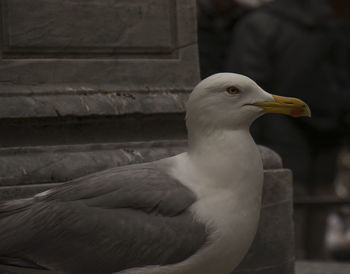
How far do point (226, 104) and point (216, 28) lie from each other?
237 inches

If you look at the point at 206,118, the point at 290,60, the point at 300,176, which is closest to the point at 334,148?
the point at 300,176

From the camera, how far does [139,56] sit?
4535 mm

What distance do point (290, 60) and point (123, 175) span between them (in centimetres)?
523

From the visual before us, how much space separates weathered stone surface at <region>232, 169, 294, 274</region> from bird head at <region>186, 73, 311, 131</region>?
1017 millimetres

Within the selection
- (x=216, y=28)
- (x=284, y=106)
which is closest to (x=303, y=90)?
(x=216, y=28)

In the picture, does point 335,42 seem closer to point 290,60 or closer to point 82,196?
point 290,60

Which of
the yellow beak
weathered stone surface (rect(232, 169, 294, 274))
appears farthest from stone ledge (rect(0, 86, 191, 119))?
the yellow beak

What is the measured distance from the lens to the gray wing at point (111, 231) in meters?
3.30

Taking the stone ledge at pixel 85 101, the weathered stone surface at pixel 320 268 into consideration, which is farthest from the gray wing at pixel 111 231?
the weathered stone surface at pixel 320 268

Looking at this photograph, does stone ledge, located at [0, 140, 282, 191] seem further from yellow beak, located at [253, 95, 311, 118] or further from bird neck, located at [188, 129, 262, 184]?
yellow beak, located at [253, 95, 311, 118]

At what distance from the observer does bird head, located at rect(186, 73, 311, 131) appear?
3.47 metres

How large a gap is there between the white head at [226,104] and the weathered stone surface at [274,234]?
3.35 feet

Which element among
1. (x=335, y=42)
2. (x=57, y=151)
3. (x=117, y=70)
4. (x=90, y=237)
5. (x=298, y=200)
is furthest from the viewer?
(x=335, y=42)

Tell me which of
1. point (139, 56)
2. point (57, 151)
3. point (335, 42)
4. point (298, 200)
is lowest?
point (298, 200)
